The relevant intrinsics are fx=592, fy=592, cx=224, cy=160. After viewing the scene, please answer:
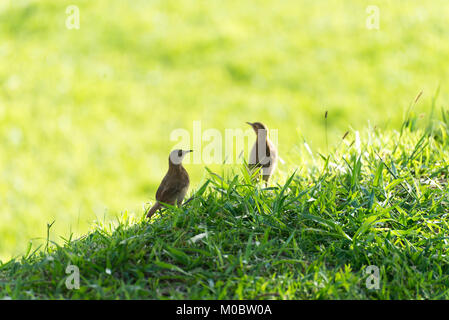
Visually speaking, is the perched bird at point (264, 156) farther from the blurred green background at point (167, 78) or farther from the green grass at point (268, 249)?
the blurred green background at point (167, 78)

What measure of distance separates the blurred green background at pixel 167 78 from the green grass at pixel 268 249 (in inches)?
126

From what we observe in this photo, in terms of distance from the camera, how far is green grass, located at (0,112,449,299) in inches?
137

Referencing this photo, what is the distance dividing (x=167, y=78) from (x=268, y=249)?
23.2ft

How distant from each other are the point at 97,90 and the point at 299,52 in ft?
12.7

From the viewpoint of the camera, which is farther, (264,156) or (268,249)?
(264,156)

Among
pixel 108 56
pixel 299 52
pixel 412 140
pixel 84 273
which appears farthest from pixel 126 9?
pixel 84 273

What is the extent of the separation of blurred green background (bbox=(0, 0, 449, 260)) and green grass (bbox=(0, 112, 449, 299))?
321 centimetres

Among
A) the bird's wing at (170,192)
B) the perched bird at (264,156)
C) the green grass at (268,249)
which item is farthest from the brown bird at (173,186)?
the perched bird at (264,156)

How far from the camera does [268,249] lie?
3.74 metres

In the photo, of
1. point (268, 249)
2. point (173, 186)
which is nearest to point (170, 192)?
point (173, 186)

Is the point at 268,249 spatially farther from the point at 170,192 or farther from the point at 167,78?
the point at 167,78

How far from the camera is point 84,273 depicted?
3.61 metres

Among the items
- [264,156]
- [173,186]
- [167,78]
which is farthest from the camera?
[167,78]
